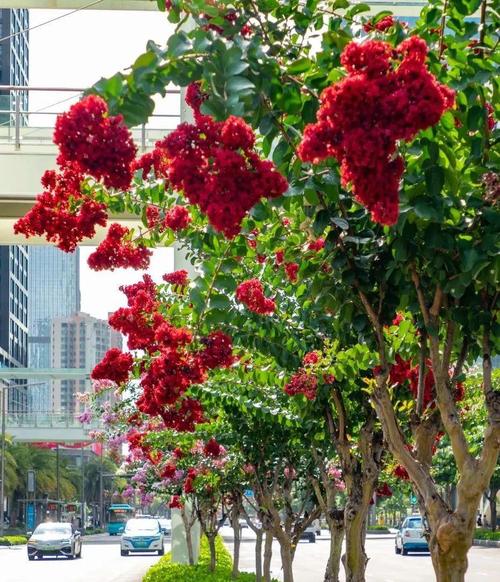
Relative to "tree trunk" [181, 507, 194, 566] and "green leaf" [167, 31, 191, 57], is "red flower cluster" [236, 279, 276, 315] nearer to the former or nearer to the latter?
"green leaf" [167, 31, 191, 57]

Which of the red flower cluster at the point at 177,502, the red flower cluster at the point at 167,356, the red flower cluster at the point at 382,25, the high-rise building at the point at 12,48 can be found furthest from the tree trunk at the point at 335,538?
the high-rise building at the point at 12,48

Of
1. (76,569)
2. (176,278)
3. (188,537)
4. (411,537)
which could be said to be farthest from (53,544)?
(176,278)

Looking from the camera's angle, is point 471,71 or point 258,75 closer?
point 258,75

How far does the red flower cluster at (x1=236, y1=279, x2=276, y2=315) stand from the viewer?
8.82 meters

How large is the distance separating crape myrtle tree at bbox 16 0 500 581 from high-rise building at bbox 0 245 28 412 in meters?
110

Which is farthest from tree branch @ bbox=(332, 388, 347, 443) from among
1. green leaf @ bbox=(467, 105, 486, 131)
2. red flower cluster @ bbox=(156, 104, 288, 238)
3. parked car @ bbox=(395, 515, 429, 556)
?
parked car @ bbox=(395, 515, 429, 556)

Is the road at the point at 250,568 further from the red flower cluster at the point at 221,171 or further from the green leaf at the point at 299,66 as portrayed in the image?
the red flower cluster at the point at 221,171

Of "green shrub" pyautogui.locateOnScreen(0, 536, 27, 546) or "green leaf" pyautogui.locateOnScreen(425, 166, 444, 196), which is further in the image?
"green shrub" pyautogui.locateOnScreen(0, 536, 27, 546)

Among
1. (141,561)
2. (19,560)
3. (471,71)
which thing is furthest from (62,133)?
(19,560)

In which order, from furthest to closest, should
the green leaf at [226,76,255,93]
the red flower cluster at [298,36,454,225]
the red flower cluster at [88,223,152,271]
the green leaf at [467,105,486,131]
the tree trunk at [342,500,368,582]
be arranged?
the tree trunk at [342,500,368,582] < the red flower cluster at [88,223,152,271] < the green leaf at [467,105,486,131] < the green leaf at [226,76,255,93] < the red flower cluster at [298,36,454,225]

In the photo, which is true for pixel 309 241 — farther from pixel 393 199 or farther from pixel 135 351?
pixel 135 351

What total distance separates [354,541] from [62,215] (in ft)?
15.9

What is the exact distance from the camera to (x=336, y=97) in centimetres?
426

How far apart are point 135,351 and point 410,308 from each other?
4280 mm
